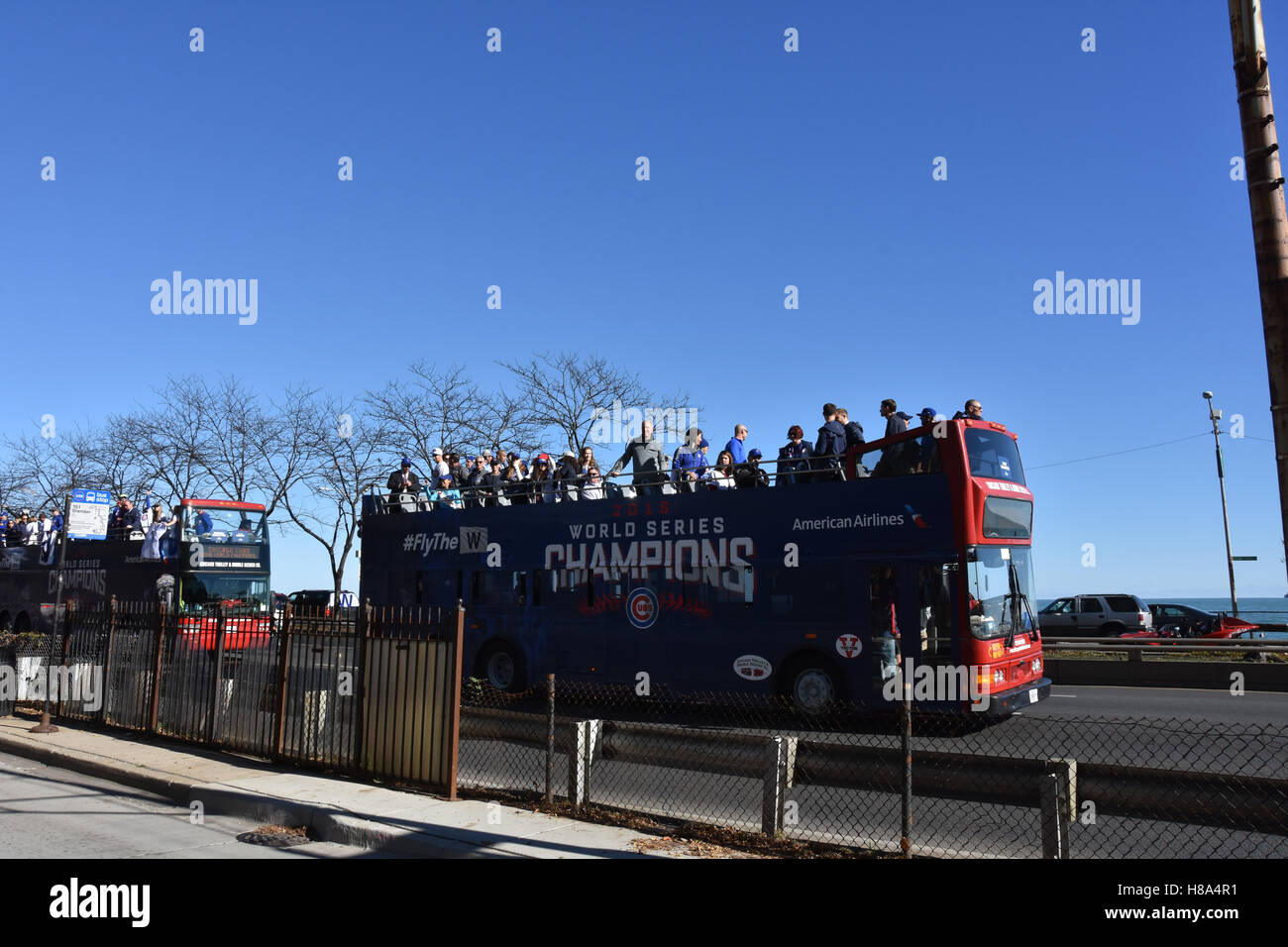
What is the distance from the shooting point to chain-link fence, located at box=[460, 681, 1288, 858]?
17.5 ft

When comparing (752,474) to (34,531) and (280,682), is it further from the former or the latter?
(34,531)

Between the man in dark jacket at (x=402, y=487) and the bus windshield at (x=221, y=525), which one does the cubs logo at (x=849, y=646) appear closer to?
the man in dark jacket at (x=402, y=487)

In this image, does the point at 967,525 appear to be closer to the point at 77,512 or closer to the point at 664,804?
the point at 664,804

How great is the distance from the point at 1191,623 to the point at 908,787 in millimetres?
30364

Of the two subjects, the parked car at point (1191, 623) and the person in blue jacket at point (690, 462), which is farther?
the parked car at point (1191, 623)

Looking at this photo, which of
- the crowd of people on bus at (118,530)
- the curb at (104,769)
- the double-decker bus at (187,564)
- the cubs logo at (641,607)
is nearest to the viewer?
the curb at (104,769)

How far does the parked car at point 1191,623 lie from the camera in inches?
1128

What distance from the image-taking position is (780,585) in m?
13.1

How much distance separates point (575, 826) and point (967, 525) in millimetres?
6671

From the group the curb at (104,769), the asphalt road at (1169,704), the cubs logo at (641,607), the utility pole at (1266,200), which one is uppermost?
the utility pole at (1266,200)

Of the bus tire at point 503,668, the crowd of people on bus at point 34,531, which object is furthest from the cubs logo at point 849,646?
the crowd of people on bus at point 34,531

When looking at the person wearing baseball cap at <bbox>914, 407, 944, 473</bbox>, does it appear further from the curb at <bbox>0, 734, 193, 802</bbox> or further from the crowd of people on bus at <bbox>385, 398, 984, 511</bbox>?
the curb at <bbox>0, 734, 193, 802</bbox>

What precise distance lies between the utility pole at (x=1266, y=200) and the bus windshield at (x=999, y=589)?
7.78 m

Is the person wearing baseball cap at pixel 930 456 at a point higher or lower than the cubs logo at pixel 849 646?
higher
